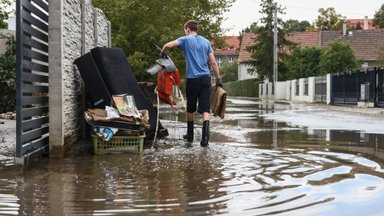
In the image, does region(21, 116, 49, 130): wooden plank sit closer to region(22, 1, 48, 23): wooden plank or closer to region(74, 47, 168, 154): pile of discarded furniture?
region(74, 47, 168, 154): pile of discarded furniture

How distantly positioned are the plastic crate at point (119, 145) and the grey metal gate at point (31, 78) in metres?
0.66

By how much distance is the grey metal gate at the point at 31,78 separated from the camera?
575cm

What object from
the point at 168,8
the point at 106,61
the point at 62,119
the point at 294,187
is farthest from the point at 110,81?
the point at 168,8

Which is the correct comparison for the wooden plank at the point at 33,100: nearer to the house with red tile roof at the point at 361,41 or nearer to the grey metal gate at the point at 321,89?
the grey metal gate at the point at 321,89

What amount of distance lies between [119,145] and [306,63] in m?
47.8

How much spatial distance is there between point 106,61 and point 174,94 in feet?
5.02

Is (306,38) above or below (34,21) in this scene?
above

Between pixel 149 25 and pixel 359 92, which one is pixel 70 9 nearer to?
pixel 149 25

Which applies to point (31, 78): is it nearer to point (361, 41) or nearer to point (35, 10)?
point (35, 10)

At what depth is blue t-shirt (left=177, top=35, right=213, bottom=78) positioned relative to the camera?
8195 mm

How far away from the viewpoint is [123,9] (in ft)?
72.7

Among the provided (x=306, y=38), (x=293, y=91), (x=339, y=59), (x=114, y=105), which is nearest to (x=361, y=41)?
(x=306, y=38)

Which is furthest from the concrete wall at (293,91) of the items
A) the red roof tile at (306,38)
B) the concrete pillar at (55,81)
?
the concrete pillar at (55,81)

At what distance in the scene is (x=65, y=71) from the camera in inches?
278
